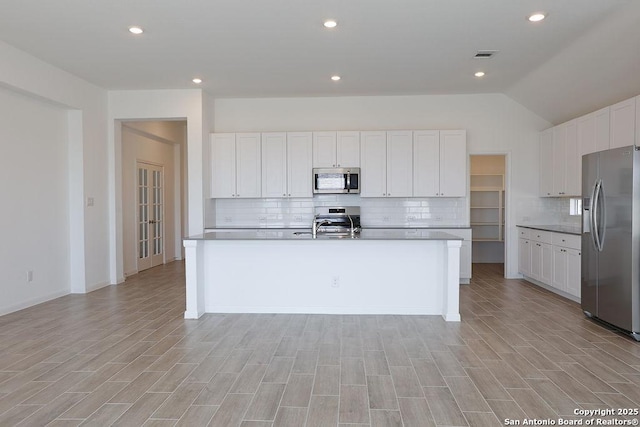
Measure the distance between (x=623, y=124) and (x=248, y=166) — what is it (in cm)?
518

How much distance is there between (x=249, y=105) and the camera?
23.6 feet

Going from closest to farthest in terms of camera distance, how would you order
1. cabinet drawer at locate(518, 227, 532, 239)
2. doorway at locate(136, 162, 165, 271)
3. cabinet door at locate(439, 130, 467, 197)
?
cabinet drawer at locate(518, 227, 532, 239)
cabinet door at locate(439, 130, 467, 197)
doorway at locate(136, 162, 165, 271)

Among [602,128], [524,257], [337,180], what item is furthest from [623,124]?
[337,180]

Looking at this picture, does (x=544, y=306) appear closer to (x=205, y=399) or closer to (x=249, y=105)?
(x=205, y=399)

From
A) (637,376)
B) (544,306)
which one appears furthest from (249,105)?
(637,376)

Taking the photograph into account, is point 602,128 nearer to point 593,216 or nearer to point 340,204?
point 593,216

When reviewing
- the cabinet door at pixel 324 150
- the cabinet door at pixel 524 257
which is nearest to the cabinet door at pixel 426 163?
the cabinet door at pixel 324 150

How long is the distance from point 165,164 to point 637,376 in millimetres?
8479

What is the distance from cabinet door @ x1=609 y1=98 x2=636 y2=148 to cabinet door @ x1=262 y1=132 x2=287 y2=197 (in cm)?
451

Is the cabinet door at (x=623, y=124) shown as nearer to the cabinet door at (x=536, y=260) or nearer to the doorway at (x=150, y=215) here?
the cabinet door at (x=536, y=260)

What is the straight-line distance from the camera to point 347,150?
6.75 metres

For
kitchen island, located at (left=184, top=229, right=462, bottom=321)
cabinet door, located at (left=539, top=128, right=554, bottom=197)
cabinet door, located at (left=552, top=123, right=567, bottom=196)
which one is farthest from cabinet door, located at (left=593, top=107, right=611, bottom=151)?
kitchen island, located at (left=184, top=229, right=462, bottom=321)

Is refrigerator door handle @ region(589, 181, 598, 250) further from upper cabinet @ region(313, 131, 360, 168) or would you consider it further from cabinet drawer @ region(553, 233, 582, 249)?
upper cabinet @ region(313, 131, 360, 168)

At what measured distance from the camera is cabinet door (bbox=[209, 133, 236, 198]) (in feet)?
22.7
